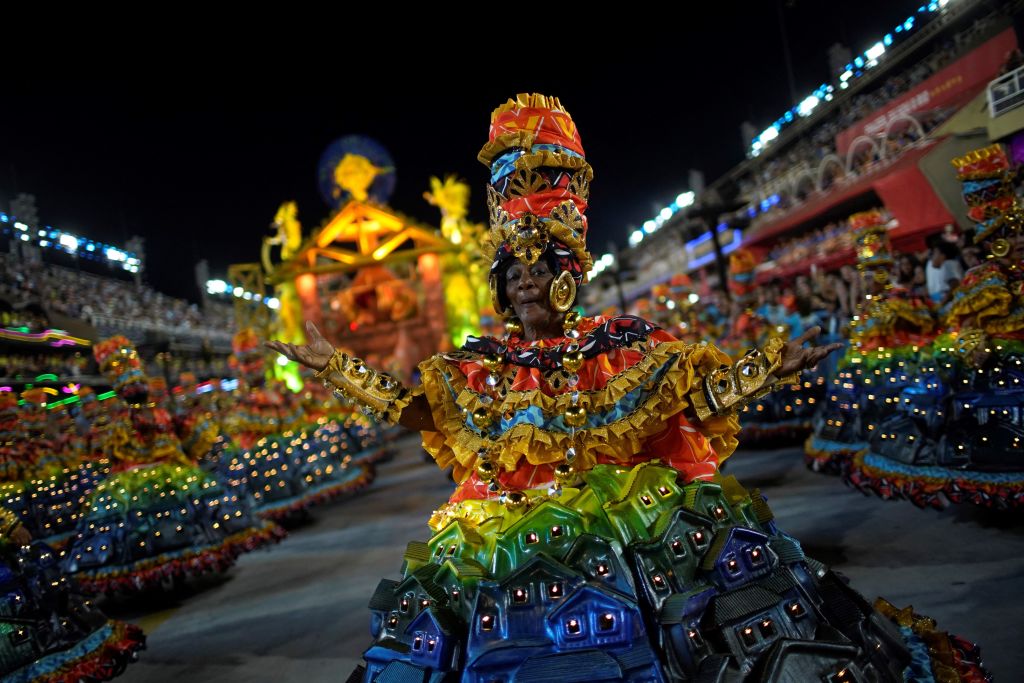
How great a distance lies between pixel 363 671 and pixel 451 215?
1426cm

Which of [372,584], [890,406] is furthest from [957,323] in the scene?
[372,584]

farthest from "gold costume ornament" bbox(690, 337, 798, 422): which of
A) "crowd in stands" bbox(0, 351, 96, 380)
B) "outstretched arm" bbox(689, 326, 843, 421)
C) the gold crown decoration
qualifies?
"crowd in stands" bbox(0, 351, 96, 380)

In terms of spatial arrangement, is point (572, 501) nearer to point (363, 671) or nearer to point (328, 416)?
point (363, 671)

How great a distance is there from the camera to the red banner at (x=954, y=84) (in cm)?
1035

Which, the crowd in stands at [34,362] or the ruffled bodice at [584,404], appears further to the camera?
the crowd in stands at [34,362]

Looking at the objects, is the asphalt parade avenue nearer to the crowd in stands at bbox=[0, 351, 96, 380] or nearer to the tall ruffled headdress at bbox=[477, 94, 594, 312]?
the tall ruffled headdress at bbox=[477, 94, 594, 312]

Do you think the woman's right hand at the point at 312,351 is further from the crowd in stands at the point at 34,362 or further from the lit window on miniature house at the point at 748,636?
the crowd in stands at the point at 34,362

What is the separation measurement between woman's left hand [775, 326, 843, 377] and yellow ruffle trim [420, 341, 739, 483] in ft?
0.76

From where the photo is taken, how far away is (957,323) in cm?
376

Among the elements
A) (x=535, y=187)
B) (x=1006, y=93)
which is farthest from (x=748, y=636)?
(x=1006, y=93)

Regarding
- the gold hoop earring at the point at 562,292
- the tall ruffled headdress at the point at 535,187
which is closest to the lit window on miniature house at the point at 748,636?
the gold hoop earring at the point at 562,292

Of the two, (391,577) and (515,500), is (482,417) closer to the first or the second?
(515,500)

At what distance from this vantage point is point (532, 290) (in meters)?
2.23

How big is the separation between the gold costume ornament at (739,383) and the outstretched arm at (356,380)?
40.9 inches
